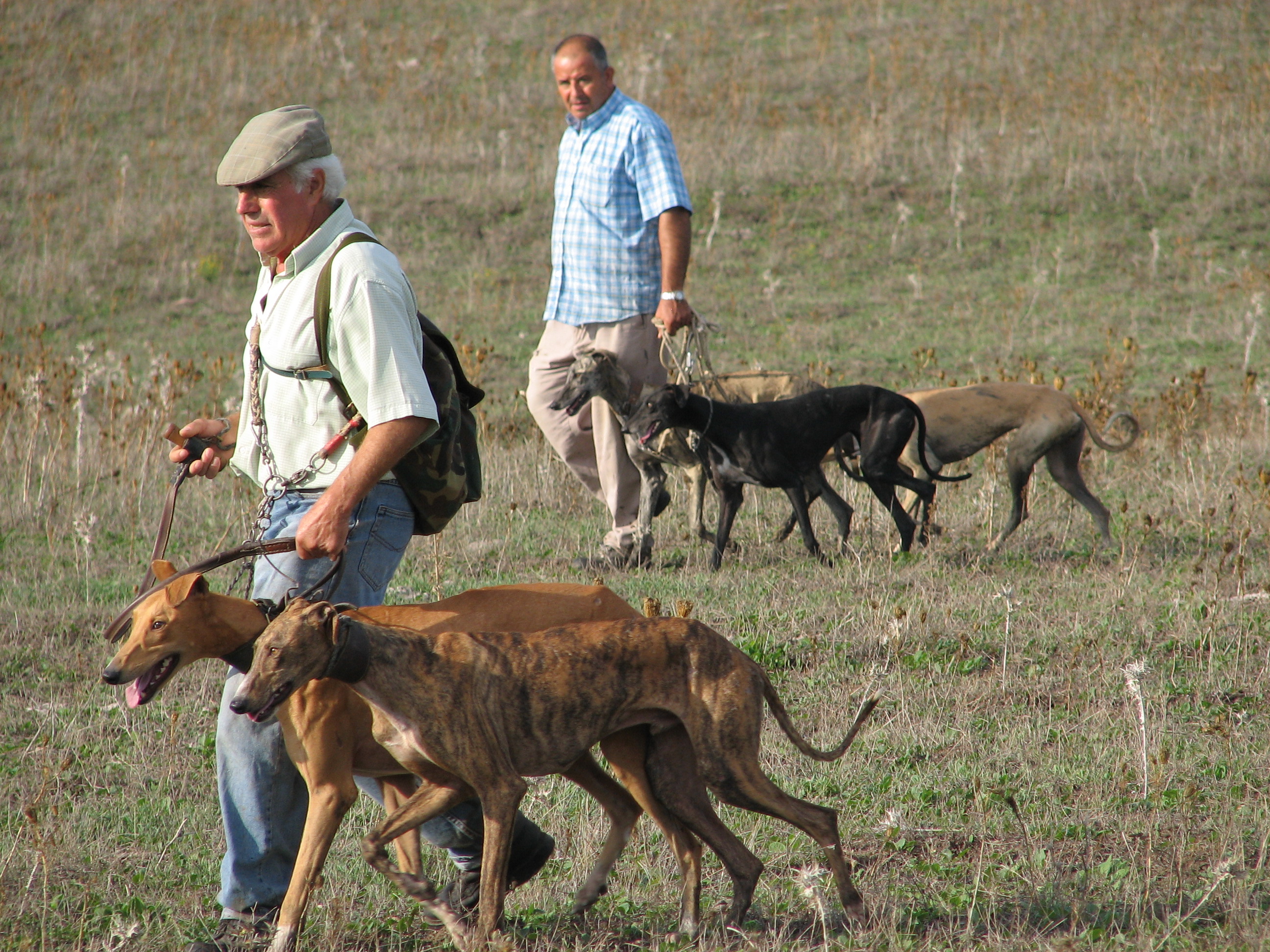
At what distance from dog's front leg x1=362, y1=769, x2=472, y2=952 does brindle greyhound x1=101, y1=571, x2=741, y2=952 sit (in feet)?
0.39

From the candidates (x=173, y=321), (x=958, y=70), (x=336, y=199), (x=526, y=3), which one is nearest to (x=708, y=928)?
(x=336, y=199)

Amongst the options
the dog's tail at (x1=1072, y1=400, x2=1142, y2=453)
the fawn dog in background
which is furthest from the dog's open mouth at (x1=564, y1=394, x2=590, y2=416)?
the dog's tail at (x1=1072, y1=400, x2=1142, y2=453)

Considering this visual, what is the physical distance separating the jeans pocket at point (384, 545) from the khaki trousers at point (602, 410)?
13.0ft

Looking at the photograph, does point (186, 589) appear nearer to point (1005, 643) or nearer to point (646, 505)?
point (1005, 643)

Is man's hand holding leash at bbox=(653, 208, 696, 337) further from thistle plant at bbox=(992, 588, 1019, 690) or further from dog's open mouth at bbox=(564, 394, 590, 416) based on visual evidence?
thistle plant at bbox=(992, 588, 1019, 690)

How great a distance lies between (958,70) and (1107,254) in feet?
19.2

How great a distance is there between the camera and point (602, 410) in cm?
790

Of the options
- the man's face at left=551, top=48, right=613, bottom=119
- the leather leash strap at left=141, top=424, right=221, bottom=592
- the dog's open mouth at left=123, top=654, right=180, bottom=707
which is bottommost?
the dog's open mouth at left=123, top=654, right=180, bottom=707

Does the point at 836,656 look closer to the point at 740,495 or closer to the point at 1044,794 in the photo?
the point at 1044,794

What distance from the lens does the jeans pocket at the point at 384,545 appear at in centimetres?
344

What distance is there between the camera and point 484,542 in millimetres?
7598

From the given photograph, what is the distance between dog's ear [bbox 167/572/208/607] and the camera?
10.5 ft

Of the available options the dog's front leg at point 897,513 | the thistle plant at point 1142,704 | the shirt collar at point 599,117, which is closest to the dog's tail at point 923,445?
the dog's front leg at point 897,513

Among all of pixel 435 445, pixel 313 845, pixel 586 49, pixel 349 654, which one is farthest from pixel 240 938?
pixel 586 49
